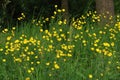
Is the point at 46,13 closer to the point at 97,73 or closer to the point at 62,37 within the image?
the point at 62,37

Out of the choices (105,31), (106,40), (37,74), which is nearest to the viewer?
(37,74)

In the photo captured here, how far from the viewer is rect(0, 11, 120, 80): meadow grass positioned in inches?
170

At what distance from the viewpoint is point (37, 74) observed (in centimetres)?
423

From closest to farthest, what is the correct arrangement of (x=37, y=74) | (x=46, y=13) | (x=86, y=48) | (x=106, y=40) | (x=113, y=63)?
(x=37, y=74), (x=113, y=63), (x=86, y=48), (x=106, y=40), (x=46, y=13)

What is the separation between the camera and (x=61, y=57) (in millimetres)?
4664

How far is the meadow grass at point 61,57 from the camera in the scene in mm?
4328

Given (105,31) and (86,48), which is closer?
(86,48)

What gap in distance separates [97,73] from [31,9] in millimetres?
6853

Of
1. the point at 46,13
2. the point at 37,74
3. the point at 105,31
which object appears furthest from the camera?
the point at 46,13

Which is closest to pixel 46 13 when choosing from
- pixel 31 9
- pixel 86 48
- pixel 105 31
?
pixel 31 9

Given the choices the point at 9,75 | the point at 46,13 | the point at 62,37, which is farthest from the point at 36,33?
the point at 46,13

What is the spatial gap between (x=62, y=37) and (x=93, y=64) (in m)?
1.20

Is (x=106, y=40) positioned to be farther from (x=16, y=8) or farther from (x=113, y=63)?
(x=16, y=8)

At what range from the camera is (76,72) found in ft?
14.1
